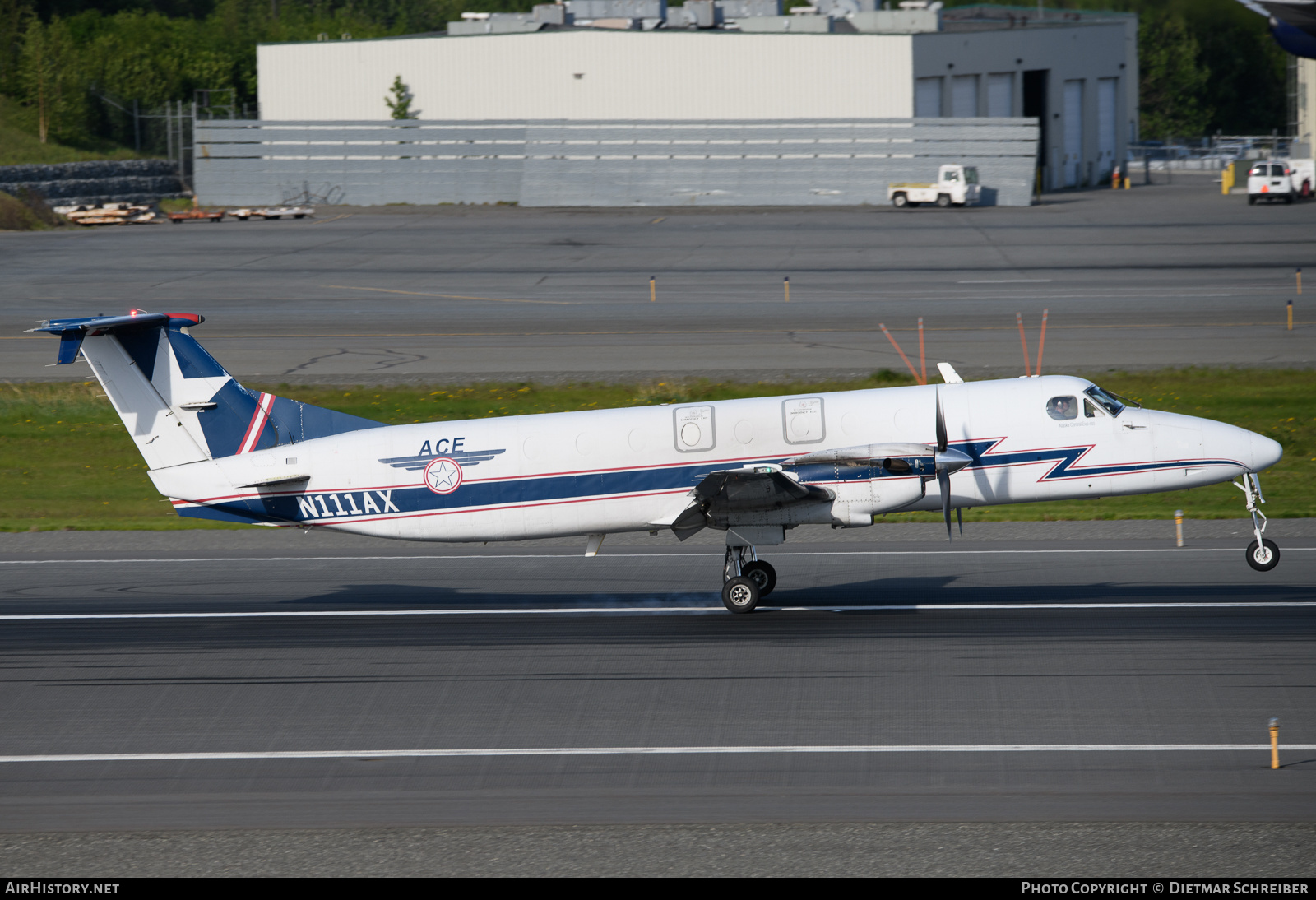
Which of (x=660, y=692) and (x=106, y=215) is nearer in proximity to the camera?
(x=660, y=692)

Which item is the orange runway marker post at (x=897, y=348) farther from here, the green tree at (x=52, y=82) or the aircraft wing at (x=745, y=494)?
the green tree at (x=52, y=82)

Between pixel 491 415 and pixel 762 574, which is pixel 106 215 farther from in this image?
pixel 762 574

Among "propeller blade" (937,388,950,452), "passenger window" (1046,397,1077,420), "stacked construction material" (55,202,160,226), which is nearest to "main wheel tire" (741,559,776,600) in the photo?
"propeller blade" (937,388,950,452)

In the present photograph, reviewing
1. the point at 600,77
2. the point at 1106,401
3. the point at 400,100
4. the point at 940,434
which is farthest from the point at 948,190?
the point at 940,434

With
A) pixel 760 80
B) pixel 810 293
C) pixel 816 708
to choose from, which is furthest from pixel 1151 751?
pixel 760 80

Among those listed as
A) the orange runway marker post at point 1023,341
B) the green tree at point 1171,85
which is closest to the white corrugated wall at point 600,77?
the orange runway marker post at point 1023,341

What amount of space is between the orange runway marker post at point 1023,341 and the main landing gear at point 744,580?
15.4 meters

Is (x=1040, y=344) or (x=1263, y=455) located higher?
(x=1040, y=344)

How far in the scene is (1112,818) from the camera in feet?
38.5

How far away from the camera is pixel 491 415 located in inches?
1267

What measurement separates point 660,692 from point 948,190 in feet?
208

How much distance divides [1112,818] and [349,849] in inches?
270

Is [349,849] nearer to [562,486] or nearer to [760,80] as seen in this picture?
[562,486]

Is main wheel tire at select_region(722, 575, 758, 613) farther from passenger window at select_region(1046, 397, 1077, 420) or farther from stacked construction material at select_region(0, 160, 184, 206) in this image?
stacked construction material at select_region(0, 160, 184, 206)
